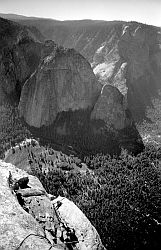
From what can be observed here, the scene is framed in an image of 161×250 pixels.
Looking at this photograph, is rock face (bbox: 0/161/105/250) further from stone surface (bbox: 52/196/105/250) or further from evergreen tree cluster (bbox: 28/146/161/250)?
evergreen tree cluster (bbox: 28/146/161/250)

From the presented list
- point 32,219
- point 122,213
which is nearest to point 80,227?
point 32,219

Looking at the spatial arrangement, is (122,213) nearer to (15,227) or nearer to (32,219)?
(32,219)

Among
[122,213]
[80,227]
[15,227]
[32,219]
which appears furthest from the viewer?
[122,213]

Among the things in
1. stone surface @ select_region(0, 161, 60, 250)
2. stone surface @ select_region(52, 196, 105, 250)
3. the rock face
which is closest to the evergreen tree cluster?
the rock face

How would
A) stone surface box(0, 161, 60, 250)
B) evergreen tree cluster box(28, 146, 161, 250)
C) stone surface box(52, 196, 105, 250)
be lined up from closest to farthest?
stone surface box(0, 161, 60, 250) → stone surface box(52, 196, 105, 250) → evergreen tree cluster box(28, 146, 161, 250)

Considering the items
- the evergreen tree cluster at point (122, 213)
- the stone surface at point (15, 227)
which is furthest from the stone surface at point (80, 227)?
the evergreen tree cluster at point (122, 213)

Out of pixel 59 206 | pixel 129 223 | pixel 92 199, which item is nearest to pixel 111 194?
pixel 92 199

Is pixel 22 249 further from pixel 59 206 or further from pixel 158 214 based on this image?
pixel 158 214
